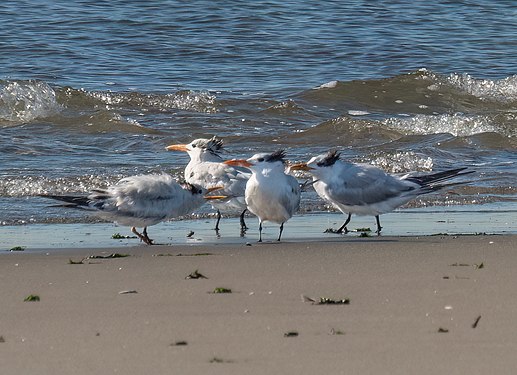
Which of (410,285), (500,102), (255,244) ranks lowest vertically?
(500,102)

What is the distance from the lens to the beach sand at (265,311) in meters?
4.27

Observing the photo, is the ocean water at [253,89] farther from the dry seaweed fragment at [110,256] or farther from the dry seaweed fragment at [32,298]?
the dry seaweed fragment at [32,298]

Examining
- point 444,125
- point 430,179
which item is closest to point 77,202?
point 430,179

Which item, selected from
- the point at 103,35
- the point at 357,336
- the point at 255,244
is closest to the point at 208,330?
the point at 357,336

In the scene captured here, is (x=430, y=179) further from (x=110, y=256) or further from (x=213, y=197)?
(x=110, y=256)

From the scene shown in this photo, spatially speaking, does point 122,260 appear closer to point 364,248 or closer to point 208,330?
point 364,248

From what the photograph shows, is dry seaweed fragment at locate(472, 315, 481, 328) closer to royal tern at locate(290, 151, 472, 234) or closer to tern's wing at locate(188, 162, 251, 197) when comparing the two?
royal tern at locate(290, 151, 472, 234)

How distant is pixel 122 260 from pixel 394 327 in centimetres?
235

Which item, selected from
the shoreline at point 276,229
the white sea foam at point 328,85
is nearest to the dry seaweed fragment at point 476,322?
the shoreline at point 276,229

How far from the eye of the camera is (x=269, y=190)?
25.4ft

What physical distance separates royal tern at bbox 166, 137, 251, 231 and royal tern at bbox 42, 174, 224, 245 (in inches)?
19.1

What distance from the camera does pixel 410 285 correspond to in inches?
222

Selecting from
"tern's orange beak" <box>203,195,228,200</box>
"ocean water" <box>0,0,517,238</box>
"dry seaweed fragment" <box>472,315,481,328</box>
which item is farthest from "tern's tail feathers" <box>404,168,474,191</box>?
"dry seaweed fragment" <box>472,315,481,328</box>

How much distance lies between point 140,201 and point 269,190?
91 centimetres
